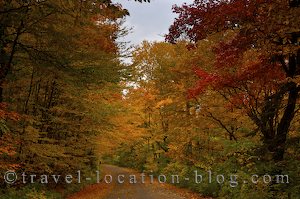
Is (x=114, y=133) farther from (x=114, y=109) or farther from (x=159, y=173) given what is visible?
(x=159, y=173)

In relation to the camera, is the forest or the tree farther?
the forest

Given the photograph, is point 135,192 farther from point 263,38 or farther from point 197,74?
point 263,38

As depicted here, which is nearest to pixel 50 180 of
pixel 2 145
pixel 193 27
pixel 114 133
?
pixel 114 133

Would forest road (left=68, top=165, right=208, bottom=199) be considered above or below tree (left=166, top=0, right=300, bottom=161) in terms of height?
below

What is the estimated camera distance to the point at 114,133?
2295cm

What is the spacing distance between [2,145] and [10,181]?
309cm

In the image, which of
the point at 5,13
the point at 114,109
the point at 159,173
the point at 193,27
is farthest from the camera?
the point at 159,173

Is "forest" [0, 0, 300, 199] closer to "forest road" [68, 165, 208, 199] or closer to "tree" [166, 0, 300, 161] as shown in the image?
"tree" [166, 0, 300, 161]

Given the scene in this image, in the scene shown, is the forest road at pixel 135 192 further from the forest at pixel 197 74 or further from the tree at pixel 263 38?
the tree at pixel 263 38

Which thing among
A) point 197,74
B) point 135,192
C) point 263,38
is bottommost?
point 135,192

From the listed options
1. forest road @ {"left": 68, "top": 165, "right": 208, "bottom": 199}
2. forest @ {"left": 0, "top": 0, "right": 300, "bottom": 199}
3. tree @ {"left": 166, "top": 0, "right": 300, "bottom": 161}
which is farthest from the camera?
forest road @ {"left": 68, "top": 165, "right": 208, "bottom": 199}

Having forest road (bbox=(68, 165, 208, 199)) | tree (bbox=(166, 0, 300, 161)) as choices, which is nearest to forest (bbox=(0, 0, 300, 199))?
tree (bbox=(166, 0, 300, 161))

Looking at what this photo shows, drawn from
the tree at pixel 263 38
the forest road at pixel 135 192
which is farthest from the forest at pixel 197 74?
the forest road at pixel 135 192

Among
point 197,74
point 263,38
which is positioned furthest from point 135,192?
point 263,38
